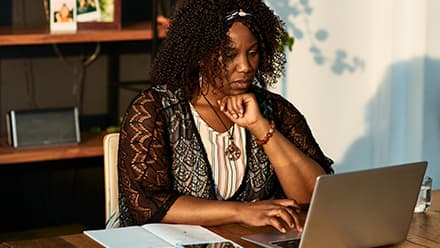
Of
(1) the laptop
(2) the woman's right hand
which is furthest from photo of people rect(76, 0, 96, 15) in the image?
(1) the laptop

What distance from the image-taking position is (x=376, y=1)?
13.4ft

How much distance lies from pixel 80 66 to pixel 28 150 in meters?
0.61

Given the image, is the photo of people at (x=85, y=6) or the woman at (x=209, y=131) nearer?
the woman at (x=209, y=131)

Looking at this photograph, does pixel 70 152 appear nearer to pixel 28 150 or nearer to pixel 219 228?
pixel 28 150

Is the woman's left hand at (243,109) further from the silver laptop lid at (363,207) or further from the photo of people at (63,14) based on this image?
the photo of people at (63,14)

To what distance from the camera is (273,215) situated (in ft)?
7.68

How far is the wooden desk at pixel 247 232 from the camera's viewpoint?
2.24 metres

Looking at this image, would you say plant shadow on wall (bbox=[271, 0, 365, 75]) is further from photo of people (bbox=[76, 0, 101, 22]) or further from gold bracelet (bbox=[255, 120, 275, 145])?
gold bracelet (bbox=[255, 120, 275, 145])

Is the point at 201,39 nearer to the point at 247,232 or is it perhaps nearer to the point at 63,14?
the point at 247,232

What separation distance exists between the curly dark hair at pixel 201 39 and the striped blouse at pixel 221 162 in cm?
9

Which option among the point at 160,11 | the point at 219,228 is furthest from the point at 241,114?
the point at 160,11

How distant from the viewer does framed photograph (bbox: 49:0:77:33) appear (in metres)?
3.91

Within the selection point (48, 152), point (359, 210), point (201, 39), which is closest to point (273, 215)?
point (359, 210)

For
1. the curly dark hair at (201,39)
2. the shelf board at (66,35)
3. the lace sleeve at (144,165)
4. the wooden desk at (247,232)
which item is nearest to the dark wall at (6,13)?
the shelf board at (66,35)
